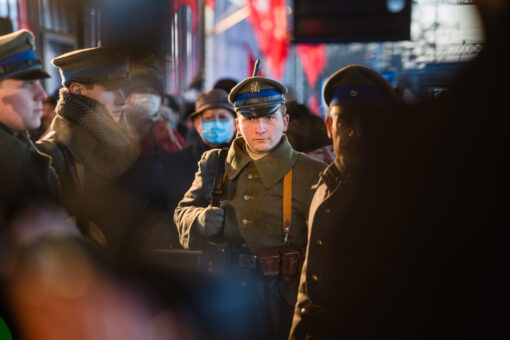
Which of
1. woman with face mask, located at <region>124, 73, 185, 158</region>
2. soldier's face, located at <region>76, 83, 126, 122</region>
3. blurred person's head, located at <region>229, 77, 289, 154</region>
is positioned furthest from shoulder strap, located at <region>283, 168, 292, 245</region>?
woman with face mask, located at <region>124, 73, 185, 158</region>

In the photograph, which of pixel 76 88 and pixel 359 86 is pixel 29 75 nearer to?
pixel 76 88

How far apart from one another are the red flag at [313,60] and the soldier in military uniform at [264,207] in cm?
1927

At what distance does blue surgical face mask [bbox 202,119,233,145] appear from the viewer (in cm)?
351

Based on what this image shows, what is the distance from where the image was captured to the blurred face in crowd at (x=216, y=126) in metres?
3.52

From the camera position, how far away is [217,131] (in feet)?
11.6

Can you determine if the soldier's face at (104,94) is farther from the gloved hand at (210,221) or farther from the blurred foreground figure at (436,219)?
the blurred foreground figure at (436,219)

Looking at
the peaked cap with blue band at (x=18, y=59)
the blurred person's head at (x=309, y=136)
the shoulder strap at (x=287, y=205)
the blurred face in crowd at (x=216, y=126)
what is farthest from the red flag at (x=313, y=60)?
the peaked cap with blue band at (x=18, y=59)

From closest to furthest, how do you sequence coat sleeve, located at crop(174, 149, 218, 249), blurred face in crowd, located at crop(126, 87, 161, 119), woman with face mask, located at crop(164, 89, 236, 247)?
coat sleeve, located at crop(174, 149, 218, 249) < woman with face mask, located at crop(164, 89, 236, 247) < blurred face in crowd, located at crop(126, 87, 161, 119)

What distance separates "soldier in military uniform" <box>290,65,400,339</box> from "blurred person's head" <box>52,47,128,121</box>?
4.59ft

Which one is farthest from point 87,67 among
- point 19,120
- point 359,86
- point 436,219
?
point 436,219

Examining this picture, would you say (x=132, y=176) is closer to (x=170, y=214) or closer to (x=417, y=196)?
(x=170, y=214)

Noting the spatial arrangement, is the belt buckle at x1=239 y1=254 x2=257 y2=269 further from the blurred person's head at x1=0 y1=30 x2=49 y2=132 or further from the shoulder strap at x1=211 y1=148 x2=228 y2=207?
the blurred person's head at x1=0 y1=30 x2=49 y2=132

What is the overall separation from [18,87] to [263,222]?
4.16ft

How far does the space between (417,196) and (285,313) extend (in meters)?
1.10
